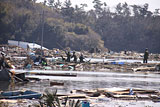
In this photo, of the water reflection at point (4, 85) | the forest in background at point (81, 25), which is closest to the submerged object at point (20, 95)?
the water reflection at point (4, 85)

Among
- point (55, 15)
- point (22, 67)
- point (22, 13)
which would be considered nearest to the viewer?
point (22, 67)

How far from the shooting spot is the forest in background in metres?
93.7

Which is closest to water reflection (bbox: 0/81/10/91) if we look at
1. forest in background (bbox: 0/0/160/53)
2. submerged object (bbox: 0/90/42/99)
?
submerged object (bbox: 0/90/42/99)

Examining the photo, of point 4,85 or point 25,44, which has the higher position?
point 25,44

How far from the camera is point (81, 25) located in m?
110

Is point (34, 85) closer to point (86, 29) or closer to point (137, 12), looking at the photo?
point (86, 29)

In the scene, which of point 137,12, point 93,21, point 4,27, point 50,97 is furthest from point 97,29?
point 50,97

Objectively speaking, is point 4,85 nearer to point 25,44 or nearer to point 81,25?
point 25,44

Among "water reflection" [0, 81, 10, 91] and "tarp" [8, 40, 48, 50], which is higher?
"tarp" [8, 40, 48, 50]

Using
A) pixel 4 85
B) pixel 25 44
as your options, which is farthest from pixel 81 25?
pixel 4 85

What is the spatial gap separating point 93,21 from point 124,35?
1102cm

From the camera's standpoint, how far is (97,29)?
4818 inches

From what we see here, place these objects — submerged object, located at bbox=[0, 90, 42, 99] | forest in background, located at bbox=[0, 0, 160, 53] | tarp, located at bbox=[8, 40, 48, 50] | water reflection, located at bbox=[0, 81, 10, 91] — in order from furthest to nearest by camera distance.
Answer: forest in background, located at bbox=[0, 0, 160, 53], tarp, located at bbox=[8, 40, 48, 50], water reflection, located at bbox=[0, 81, 10, 91], submerged object, located at bbox=[0, 90, 42, 99]

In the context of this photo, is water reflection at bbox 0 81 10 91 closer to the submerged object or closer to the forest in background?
the submerged object
